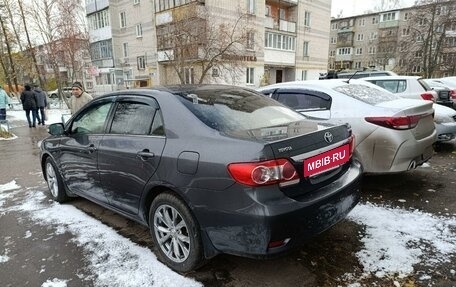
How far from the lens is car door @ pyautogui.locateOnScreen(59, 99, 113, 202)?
3.54 meters

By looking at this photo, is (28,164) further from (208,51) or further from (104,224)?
(208,51)

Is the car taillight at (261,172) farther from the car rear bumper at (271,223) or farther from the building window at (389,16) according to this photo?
the building window at (389,16)

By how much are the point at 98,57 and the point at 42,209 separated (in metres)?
36.4

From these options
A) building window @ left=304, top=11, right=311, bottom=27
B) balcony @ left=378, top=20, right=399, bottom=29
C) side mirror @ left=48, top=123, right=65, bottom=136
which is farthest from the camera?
balcony @ left=378, top=20, right=399, bottom=29

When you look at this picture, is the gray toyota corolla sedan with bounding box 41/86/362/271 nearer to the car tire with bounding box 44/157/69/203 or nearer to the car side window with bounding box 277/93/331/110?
the car tire with bounding box 44/157/69/203

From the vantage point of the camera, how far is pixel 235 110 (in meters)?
2.91

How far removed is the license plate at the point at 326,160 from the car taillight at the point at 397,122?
139 centimetres

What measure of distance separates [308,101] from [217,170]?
9.65 feet

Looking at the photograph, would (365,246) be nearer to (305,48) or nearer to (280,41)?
(280,41)

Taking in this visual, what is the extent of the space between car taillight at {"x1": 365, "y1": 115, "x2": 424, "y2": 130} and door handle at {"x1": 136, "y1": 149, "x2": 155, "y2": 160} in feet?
9.27

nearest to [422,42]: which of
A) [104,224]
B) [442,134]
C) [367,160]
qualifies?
[442,134]

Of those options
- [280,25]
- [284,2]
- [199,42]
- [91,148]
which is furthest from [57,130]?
[284,2]

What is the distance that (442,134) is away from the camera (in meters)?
6.14

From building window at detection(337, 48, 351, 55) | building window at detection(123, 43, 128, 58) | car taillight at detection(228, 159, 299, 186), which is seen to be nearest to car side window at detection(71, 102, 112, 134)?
car taillight at detection(228, 159, 299, 186)
